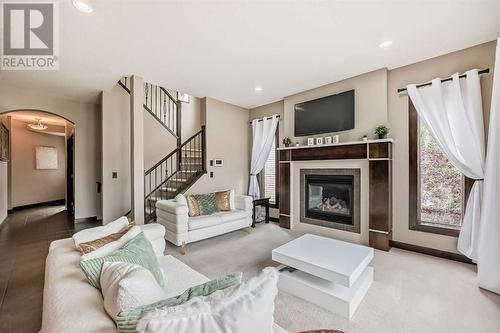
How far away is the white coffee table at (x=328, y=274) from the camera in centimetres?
191

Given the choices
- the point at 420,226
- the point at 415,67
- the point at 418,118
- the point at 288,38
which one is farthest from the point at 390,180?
the point at 288,38

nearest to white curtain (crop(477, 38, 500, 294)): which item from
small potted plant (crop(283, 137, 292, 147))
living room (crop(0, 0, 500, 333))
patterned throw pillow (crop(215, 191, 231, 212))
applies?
living room (crop(0, 0, 500, 333))

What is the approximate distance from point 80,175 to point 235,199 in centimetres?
362

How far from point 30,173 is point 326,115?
8805 mm

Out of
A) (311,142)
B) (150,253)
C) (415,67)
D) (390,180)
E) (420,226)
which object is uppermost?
(415,67)

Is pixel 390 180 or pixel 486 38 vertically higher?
pixel 486 38

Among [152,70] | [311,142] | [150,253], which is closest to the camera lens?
[150,253]

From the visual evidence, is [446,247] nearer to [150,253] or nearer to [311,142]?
[311,142]

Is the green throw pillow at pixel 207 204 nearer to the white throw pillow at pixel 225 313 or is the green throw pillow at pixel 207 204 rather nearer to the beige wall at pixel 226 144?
the beige wall at pixel 226 144

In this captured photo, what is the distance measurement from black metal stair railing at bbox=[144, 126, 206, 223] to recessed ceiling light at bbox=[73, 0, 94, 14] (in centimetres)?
270

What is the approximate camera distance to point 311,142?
13.7 ft

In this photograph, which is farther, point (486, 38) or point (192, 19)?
point (486, 38)

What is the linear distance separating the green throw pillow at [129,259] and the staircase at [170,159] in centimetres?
303

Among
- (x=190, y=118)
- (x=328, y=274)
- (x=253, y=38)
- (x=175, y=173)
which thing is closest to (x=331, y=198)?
(x=328, y=274)
